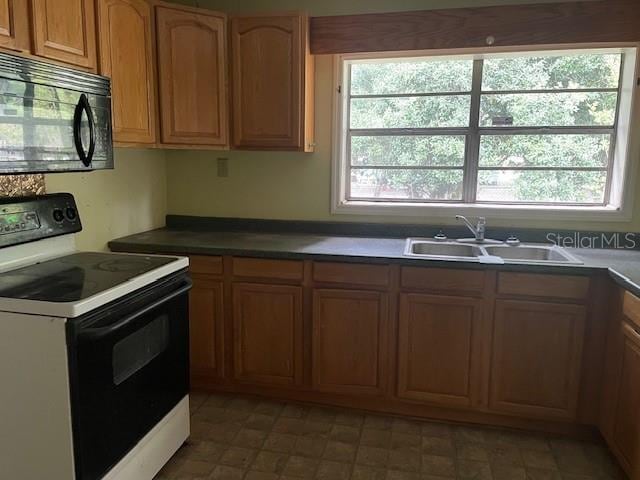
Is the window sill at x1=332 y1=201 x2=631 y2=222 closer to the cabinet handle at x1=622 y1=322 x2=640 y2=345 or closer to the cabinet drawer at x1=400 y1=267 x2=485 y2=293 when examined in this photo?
the cabinet drawer at x1=400 y1=267 x2=485 y2=293

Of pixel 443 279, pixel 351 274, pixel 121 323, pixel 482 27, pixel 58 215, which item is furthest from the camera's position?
pixel 482 27

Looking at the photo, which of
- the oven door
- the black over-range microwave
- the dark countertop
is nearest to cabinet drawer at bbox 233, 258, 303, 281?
the dark countertop

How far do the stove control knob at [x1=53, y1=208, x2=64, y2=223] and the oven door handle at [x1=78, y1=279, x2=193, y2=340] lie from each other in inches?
24.0

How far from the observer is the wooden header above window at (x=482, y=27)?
8.27ft

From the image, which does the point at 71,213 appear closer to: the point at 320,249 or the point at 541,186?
the point at 320,249

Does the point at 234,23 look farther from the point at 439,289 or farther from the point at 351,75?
the point at 439,289

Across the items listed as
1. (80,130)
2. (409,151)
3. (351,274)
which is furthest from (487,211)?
(80,130)

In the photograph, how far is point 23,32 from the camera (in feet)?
5.81

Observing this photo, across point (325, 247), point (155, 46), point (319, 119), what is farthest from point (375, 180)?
point (155, 46)

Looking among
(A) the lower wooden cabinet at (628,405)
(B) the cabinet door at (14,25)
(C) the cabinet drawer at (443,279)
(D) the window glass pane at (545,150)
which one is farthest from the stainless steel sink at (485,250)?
(B) the cabinet door at (14,25)

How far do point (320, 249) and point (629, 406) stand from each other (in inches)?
58.8

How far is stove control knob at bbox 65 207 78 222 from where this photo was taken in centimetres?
223

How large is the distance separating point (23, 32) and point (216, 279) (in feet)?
4.56

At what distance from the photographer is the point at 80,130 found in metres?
1.96
